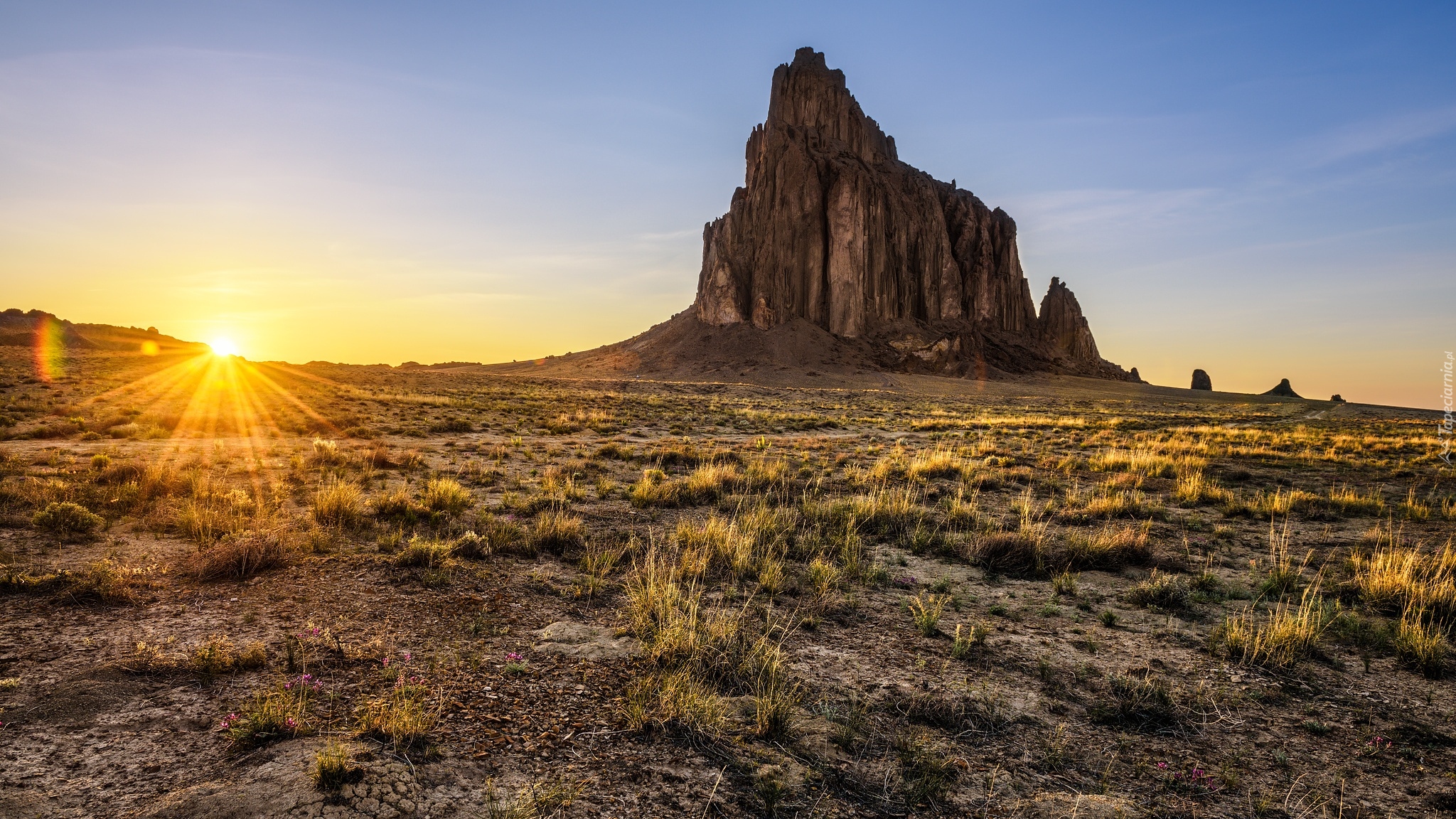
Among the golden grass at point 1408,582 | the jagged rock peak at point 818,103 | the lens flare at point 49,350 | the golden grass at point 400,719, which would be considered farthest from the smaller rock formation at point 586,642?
the jagged rock peak at point 818,103

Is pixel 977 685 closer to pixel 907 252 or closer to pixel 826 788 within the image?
pixel 826 788

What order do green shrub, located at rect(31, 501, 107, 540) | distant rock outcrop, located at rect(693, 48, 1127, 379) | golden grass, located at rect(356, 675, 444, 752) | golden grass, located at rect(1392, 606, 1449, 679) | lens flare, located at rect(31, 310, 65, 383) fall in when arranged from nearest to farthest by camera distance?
golden grass, located at rect(356, 675, 444, 752), golden grass, located at rect(1392, 606, 1449, 679), green shrub, located at rect(31, 501, 107, 540), lens flare, located at rect(31, 310, 65, 383), distant rock outcrop, located at rect(693, 48, 1127, 379)

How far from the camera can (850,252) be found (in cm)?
10788

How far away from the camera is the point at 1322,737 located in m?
4.09

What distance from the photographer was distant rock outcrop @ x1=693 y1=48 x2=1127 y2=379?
10794 cm

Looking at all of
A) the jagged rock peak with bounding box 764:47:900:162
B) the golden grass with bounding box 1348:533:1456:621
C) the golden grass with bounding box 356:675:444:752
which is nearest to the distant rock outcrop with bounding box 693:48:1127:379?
the jagged rock peak with bounding box 764:47:900:162

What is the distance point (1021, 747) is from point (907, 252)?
4811 inches

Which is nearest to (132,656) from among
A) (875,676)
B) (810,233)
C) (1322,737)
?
(875,676)

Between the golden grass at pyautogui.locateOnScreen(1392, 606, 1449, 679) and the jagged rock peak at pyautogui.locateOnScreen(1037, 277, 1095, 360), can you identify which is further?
the jagged rock peak at pyautogui.locateOnScreen(1037, 277, 1095, 360)

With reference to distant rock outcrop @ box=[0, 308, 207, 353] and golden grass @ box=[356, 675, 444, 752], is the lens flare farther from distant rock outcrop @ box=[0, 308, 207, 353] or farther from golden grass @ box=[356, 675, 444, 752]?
golden grass @ box=[356, 675, 444, 752]

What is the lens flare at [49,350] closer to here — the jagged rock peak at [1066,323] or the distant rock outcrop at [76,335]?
the distant rock outcrop at [76,335]

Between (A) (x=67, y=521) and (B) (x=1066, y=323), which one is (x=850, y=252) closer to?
(B) (x=1066, y=323)

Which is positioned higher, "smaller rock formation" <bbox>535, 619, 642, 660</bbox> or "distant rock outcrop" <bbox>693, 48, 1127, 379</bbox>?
"distant rock outcrop" <bbox>693, 48, 1127, 379</bbox>

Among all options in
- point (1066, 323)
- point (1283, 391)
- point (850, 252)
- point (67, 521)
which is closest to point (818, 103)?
point (850, 252)
